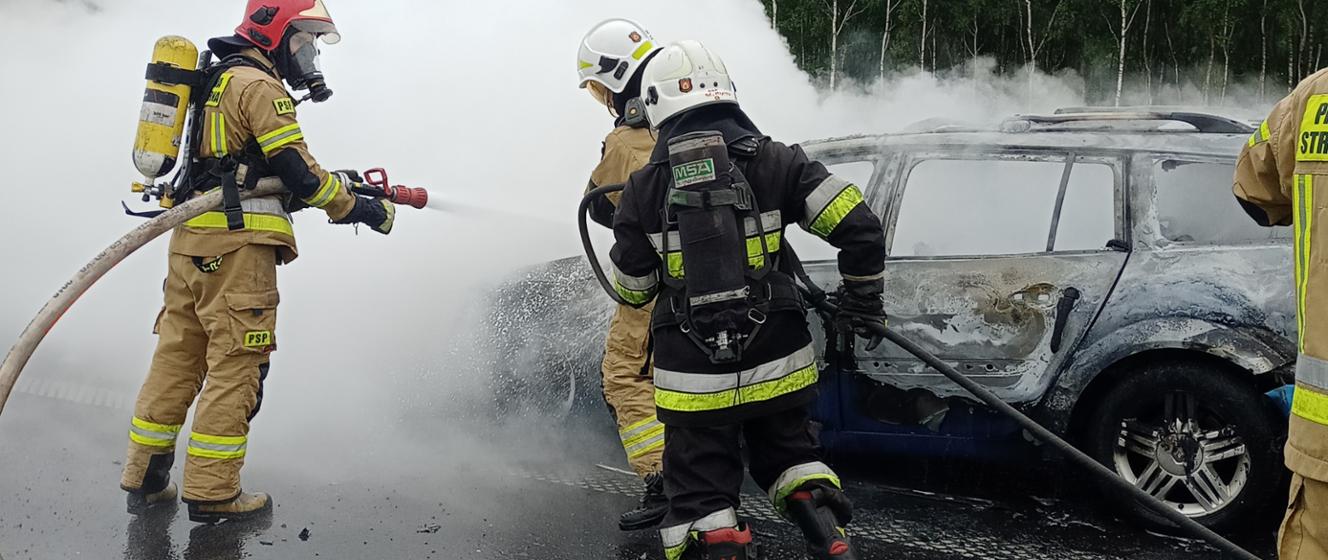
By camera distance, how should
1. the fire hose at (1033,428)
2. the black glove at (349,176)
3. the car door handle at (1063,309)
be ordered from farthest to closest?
the black glove at (349,176) → the car door handle at (1063,309) → the fire hose at (1033,428)

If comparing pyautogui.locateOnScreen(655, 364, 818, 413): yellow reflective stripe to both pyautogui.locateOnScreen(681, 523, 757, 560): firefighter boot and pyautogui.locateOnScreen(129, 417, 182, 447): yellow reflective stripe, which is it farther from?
pyautogui.locateOnScreen(129, 417, 182, 447): yellow reflective stripe

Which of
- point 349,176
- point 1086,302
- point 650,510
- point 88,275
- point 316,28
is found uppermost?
point 316,28

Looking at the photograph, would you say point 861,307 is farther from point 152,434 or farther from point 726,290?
point 152,434

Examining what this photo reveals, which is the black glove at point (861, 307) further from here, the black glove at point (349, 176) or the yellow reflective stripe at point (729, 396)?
the black glove at point (349, 176)

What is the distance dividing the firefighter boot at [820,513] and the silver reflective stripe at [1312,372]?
1.46 m

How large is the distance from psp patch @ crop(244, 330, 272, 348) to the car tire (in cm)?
309

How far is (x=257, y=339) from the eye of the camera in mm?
4551

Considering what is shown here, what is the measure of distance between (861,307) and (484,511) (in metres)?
1.89

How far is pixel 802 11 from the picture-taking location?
2789 cm

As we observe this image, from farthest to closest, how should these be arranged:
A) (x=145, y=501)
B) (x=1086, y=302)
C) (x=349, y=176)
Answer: (x=349, y=176), (x=145, y=501), (x=1086, y=302)

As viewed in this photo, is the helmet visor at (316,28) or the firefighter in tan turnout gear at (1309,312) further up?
the helmet visor at (316,28)

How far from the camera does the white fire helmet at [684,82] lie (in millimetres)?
3539

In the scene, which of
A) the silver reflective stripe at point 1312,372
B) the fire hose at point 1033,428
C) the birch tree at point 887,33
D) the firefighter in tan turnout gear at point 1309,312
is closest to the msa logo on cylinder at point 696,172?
the fire hose at point 1033,428

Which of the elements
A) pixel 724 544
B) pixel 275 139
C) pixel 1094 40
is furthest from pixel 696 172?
pixel 1094 40
